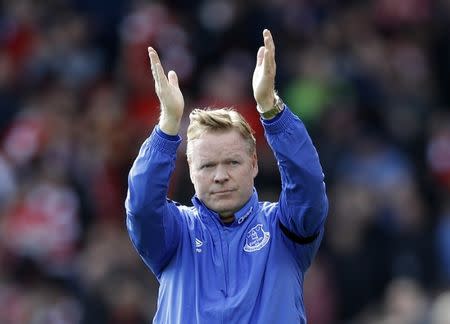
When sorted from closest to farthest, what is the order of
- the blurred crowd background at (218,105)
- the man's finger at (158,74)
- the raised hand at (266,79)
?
the raised hand at (266,79)
the man's finger at (158,74)
the blurred crowd background at (218,105)

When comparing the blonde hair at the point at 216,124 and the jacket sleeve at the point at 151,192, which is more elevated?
the blonde hair at the point at 216,124

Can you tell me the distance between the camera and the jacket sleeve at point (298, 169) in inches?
235

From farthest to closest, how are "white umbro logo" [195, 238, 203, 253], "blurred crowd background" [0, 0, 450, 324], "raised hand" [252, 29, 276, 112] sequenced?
"blurred crowd background" [0, 0, 450, 324]
"white umbro logo" [195, 238, 203, 253]
"raised hand" [252, 29, 276, 112]

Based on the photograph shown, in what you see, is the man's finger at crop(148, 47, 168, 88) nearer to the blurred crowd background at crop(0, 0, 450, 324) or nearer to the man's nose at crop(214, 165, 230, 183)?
the man's nose at crop(214, 165, 230, 183)

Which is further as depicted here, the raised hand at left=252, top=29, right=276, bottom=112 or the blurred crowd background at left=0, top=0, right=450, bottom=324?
the blurred crowd background at left=0, top=0, right=450, bottom=324

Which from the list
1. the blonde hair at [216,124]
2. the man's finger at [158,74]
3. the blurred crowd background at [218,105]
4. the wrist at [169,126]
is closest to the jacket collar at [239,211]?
the blonde hair at [216,124]

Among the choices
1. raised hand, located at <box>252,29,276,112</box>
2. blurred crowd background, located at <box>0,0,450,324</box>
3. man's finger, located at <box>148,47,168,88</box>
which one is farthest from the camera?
blurred crowd background, located at <box>0,0,450,324</box>

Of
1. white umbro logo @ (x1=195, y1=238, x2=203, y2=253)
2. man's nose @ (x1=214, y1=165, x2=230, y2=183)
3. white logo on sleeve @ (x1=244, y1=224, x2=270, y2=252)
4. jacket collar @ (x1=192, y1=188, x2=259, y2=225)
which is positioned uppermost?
man's nose @ (x1=214, y1=165, x2=230, y2=183)

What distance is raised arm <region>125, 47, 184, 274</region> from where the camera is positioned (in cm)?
598

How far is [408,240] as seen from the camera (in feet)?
40.4

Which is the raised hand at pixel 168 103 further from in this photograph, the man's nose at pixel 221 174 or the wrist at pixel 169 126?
the man's nose at pixel 221 174

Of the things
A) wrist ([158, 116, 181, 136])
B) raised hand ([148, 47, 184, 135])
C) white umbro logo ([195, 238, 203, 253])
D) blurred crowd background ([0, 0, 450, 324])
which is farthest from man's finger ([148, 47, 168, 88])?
blurred crowd background ([0, 0, 450, 324])

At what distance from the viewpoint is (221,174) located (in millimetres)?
6113

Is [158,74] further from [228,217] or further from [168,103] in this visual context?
[228,217]
